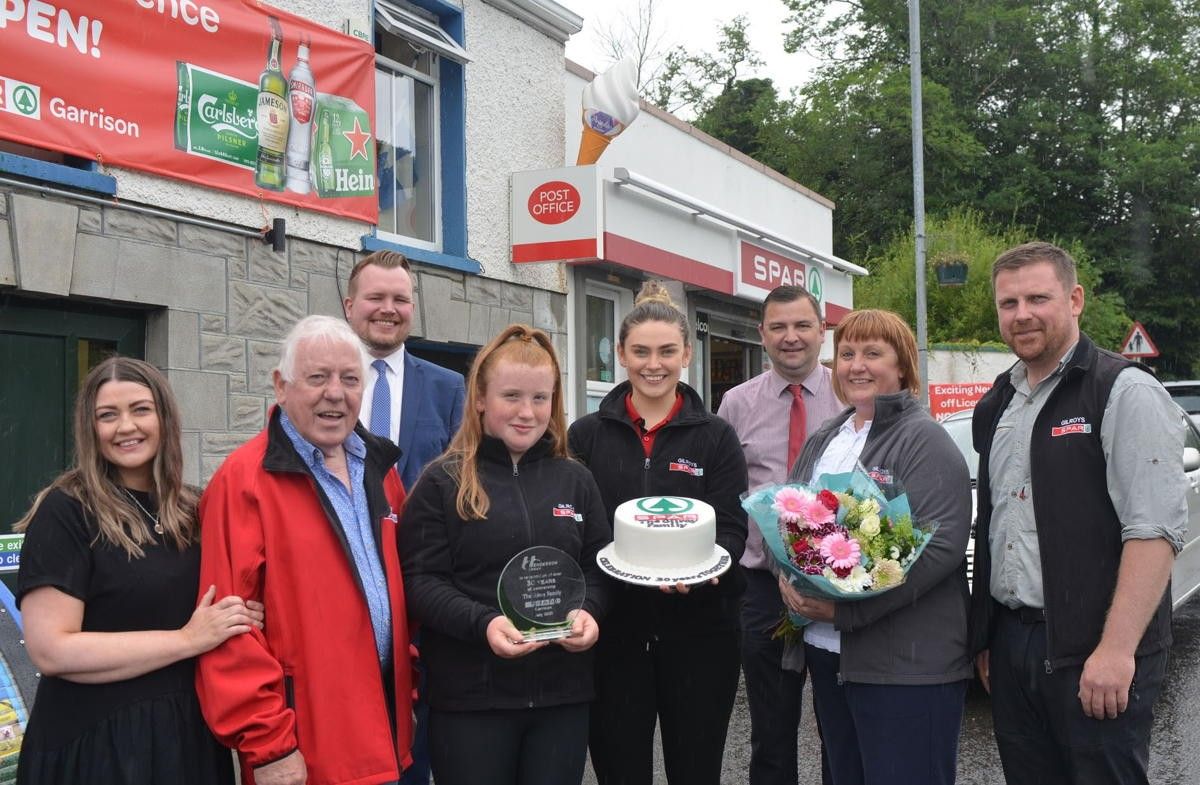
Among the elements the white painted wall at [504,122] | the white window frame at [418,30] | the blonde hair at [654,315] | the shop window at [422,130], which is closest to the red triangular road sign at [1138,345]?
the white painted wall at [504,122]

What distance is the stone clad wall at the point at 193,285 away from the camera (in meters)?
5.49

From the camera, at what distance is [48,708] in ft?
8.55

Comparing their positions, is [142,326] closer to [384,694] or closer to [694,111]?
[384,694]

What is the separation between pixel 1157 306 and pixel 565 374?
1278 inches

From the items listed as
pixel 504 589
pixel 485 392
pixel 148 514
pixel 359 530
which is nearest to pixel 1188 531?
pixel 485 392

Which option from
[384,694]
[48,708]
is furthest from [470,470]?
[48,708]

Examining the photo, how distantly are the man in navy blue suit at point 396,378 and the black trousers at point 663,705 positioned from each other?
1087 mm

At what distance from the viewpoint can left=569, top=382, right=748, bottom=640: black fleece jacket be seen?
11.5 ft

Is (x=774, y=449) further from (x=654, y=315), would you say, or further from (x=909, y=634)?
(x=909, y=634)

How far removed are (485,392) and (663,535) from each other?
69 centimetres

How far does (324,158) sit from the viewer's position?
7234mm

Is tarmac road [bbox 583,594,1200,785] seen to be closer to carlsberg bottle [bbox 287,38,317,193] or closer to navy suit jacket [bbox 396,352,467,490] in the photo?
navy suit jacket [bbox 396,352,467,490]

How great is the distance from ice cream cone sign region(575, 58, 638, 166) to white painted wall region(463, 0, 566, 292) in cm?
39

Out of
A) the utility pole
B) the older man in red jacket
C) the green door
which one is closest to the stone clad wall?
the green door
